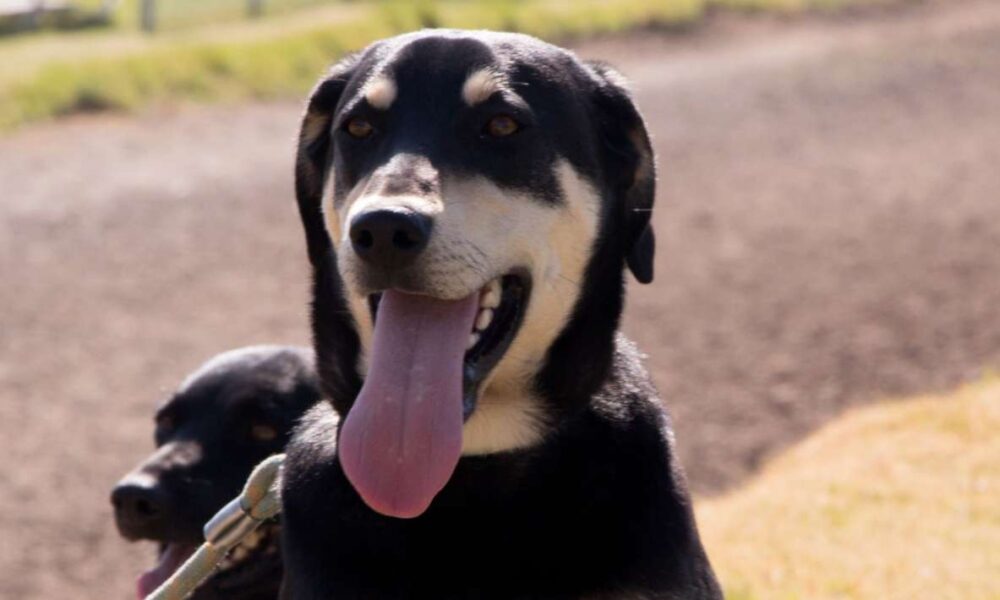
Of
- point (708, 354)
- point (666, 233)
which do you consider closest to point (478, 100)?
point (708, 354)

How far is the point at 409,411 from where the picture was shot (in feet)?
12.6

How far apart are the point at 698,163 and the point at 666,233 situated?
7.48 feet

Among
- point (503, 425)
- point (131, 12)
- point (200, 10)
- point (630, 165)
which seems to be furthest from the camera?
point (131, 12)

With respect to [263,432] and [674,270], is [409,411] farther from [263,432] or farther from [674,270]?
[674,270]

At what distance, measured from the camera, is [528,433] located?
163 inches

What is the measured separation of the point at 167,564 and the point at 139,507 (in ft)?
0.84

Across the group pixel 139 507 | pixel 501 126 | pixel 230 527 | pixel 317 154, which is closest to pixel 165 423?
pixel 139 507

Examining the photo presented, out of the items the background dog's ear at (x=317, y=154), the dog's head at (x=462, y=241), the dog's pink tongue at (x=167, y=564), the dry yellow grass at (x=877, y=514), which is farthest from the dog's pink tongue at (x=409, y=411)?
the dry yellow grass at (x=877, y=514)

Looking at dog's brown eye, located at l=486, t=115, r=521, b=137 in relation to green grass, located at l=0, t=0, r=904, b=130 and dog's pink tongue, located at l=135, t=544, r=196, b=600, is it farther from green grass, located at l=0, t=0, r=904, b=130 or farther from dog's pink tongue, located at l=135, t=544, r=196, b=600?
green grass, located at l=0, t=0, r=904, b=130

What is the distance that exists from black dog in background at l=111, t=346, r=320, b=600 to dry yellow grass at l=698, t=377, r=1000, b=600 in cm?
181

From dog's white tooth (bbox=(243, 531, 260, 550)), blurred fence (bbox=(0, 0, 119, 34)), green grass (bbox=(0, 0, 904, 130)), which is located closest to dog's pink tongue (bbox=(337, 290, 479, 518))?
dog's white tooth (bbox=(243, 531, 260, 550))

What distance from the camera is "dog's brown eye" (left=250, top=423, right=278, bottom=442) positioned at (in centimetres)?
562

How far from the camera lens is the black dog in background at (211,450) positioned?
213 inches

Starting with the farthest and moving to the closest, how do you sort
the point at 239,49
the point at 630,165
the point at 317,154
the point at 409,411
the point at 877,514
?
the point at 239,49 → the point at 877,514 → the point at 317,154 → the point at 630,165 → the point at 409,411
